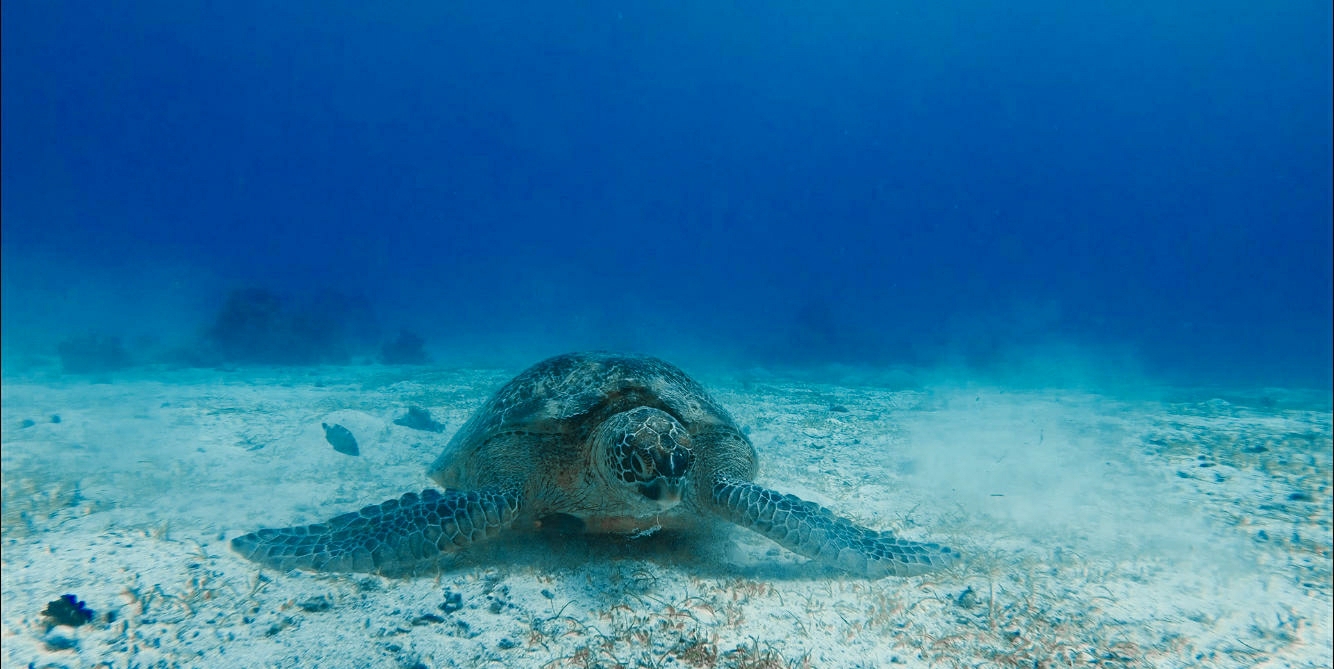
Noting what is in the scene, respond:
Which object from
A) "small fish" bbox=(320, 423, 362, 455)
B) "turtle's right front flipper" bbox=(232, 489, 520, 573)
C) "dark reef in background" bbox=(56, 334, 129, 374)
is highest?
"dark reef in background" bbox=(56, 334, 129, 374)

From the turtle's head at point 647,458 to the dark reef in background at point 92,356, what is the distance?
75.0 ft

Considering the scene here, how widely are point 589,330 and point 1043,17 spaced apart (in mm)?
134439

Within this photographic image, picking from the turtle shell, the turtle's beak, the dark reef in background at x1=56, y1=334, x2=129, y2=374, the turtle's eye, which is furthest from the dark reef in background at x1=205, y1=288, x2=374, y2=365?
the turtle's beak

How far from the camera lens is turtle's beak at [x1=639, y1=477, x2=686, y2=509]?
3459 millimetres

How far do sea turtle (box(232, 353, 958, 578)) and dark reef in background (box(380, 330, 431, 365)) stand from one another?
19312 millimetres

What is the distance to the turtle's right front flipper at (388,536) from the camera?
11.4 feet

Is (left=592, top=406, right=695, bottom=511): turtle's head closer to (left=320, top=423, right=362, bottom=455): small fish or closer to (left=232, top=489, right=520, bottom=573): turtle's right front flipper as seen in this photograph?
(left=232, top=489, right=520, bottom=573): turtle's right front flipper

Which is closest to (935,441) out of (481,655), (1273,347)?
(481,655)

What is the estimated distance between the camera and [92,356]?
62.5 feet

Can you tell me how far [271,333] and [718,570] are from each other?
24877 mm

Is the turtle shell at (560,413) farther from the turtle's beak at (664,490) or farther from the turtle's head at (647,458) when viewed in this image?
the turtle's beak at (664,490)

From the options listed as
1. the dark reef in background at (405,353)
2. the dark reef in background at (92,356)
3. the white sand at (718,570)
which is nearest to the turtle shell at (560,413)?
the white sand at (718,570)

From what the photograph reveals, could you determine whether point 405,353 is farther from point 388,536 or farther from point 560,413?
point 388,536

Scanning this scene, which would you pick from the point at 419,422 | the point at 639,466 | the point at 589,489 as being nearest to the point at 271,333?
the point at 419,422
